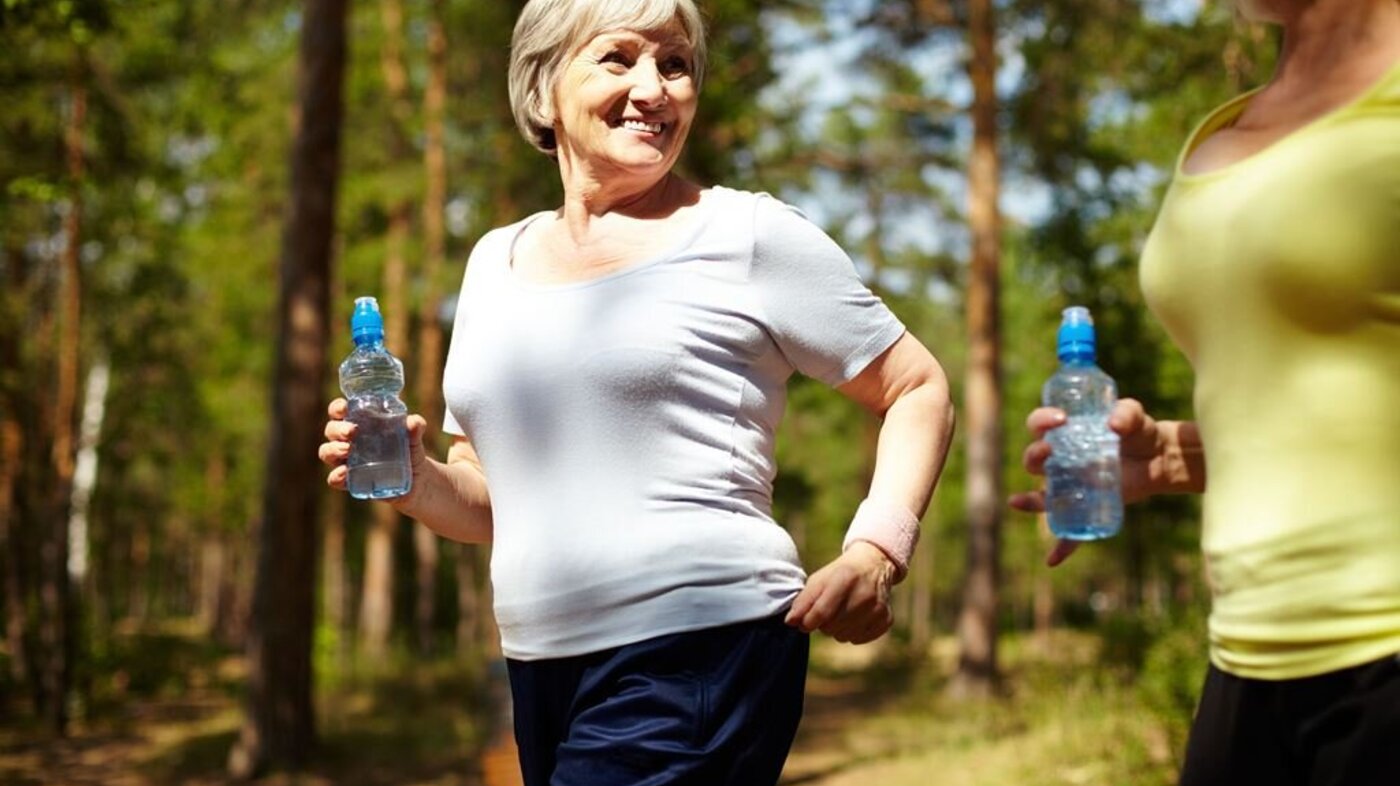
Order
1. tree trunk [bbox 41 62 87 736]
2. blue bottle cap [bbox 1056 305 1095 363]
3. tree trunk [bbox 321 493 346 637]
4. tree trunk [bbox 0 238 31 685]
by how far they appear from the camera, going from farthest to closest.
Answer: tree trunk [bbox 321 493 346 637], tree trunk [bbox 0 238 31 685], tree trunk [bbox 41 62 87 736], blue bottle cap [bbox 1056 305 1095 363]

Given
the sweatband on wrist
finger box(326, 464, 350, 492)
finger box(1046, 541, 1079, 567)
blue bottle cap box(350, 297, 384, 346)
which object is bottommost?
finger box(1046, 541, 1079, 567)

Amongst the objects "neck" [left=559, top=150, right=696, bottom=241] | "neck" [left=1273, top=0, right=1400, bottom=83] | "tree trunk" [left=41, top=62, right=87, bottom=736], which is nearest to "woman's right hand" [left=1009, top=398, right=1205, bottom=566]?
"neck" [left=1273, top=0, right=1400, bottom=83]

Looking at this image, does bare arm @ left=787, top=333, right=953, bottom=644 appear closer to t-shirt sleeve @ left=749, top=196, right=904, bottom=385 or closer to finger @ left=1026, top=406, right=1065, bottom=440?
t-shirt sleeve @ left=749, top=196, right=904, bottom=385

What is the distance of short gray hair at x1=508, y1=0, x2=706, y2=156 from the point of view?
2.87m

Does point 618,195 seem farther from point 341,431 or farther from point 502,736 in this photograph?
point 502,736

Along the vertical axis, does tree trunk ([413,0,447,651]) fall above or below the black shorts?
above

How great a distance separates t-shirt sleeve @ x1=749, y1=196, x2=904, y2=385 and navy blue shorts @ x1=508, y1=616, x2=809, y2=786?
0.46 m

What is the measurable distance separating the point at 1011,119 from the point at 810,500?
523 cm

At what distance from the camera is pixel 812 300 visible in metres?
2.75

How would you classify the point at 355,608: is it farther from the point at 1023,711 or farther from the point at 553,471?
the point at 553,471

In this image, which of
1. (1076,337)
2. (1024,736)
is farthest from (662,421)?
(1024,736)

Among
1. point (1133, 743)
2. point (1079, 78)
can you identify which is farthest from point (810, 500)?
point (1133, 743)

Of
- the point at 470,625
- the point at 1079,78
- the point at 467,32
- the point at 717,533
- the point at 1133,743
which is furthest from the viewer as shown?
the point at 470,625

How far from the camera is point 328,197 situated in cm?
1366
